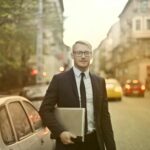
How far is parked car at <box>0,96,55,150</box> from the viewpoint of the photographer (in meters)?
5.18

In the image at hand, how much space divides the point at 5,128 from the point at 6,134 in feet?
0.27

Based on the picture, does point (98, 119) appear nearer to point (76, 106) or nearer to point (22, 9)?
point (76, 106)

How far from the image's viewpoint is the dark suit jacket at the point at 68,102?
15.4 feet

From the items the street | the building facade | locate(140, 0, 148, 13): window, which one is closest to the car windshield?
the street

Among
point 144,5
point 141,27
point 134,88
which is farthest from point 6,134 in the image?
A: point 141,27

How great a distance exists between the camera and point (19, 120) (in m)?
5.95

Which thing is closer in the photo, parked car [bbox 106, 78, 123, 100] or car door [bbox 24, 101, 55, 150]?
car door [bbox 24, 101, 55, 150]

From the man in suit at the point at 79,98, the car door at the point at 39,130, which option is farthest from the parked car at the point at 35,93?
the man in suit at the point at 79,98

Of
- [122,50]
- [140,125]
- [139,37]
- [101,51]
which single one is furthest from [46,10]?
[101,51]

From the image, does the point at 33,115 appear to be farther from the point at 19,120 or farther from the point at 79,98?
the point at 79,98

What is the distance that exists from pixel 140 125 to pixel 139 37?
5613 centimetres

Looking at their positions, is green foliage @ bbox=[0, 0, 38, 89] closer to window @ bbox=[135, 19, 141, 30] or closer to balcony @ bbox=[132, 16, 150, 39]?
balcony @ bbox=[132, 16, 150, 39]

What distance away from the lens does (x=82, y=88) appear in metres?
4.79

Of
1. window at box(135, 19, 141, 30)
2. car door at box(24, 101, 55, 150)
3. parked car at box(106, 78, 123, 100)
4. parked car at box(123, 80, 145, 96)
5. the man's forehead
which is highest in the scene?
the man's forehead
